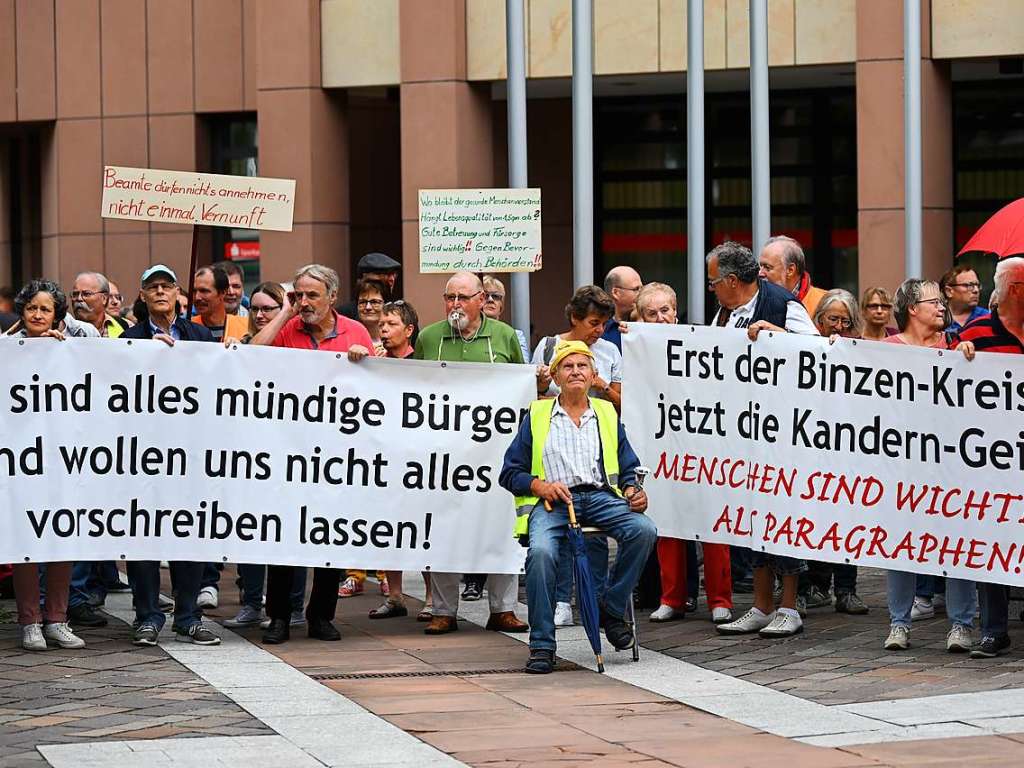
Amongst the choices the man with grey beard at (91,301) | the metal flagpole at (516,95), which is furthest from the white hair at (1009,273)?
the metal flagpole at (516,95)

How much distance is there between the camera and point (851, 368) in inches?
385

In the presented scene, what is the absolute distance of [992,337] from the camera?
944 cm

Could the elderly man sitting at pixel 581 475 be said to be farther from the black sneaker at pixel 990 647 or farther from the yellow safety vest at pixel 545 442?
the black sneaker at pixel 990 647

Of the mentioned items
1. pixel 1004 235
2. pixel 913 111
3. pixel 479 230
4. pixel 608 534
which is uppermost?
pixel 913 111

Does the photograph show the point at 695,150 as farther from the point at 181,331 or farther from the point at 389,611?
the point at 181,331

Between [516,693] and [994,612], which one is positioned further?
[994,612]

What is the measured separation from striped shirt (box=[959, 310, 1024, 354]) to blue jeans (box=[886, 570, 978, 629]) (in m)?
1.16

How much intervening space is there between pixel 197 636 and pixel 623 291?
3.23 metres

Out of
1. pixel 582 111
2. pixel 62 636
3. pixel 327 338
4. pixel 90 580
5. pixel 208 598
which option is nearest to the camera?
pixel 62 636

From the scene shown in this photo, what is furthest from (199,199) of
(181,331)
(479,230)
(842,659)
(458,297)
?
(842,659)

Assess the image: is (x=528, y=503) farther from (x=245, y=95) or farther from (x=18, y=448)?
(x=245, y=95)

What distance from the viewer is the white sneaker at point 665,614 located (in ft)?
35.2

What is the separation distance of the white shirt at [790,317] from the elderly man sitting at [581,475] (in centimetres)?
114

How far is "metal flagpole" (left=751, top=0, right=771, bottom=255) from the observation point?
1560cm
